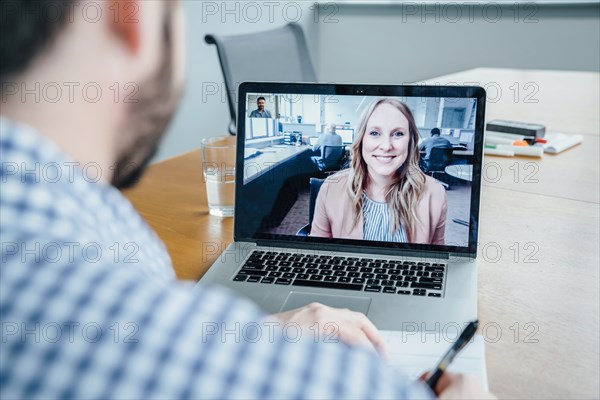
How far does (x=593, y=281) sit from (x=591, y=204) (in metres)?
0.35

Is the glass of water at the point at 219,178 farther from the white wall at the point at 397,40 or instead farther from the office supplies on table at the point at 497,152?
the white wall at the point at 397,40

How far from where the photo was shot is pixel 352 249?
103 centimetres

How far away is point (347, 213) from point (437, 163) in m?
0.15

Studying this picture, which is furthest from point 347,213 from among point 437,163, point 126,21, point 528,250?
point 126,21

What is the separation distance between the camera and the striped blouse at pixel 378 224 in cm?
101

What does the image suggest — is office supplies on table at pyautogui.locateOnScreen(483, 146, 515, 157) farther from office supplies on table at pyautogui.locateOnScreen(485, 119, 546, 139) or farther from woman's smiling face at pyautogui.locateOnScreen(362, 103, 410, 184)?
woman's smiling face at pyautogui.locateOnScreen(362, 103, 410, 184)

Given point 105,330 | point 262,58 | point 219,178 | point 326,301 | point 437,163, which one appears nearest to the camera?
point 105,330

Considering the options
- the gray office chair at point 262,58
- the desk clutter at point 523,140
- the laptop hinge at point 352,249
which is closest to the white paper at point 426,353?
the laptop hinge at point 352,249

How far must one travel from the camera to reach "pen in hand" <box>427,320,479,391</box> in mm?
646

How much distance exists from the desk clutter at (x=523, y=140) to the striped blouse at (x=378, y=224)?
64 centimetres

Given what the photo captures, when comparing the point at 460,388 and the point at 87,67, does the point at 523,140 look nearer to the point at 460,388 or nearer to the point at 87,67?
the point at 460,388

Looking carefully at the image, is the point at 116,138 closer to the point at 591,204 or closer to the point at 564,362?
the point at 564,362

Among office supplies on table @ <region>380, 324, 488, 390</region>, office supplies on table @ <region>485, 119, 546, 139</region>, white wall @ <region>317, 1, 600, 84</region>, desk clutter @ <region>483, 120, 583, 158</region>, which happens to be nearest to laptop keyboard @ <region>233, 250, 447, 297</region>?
office supplies on table @ <region>380, 324, 488, 390</region>

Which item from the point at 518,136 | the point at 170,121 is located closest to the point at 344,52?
the point at 518,136
